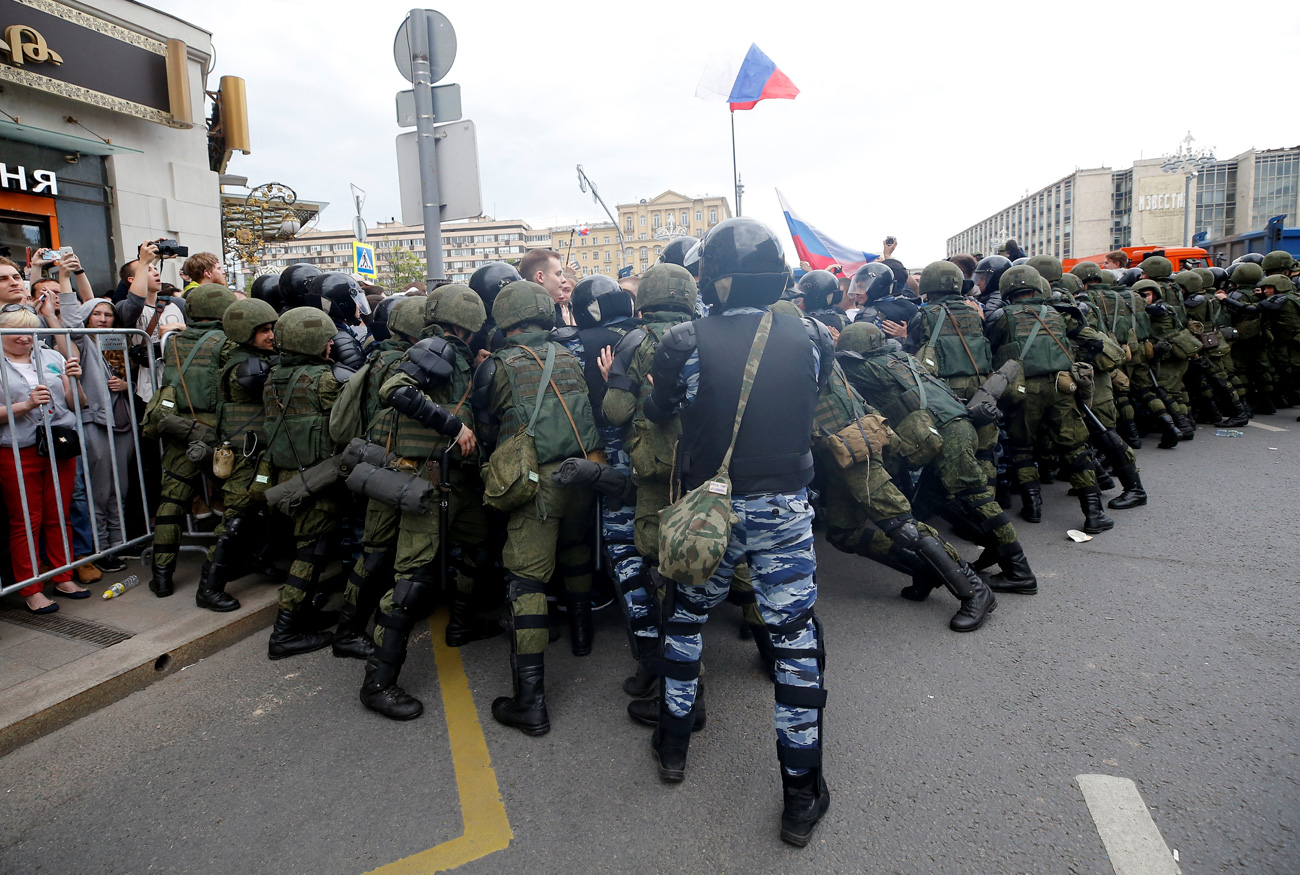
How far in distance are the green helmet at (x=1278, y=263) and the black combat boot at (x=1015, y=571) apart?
9418 millimetres

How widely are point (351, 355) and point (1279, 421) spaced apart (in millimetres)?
11642

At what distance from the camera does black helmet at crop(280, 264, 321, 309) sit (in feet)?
15.6

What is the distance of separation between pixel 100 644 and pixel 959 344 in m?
5.88

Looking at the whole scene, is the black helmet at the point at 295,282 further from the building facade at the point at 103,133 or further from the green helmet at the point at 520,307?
the building facade at the point at 103,133

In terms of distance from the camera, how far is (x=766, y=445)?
2.47 m

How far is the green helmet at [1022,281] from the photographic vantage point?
5.59 metres

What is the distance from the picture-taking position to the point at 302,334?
12.6 ft

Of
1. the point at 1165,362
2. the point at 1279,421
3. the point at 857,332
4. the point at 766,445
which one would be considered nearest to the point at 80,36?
the point at 857,332

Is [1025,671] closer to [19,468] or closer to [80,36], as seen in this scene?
[19,468]

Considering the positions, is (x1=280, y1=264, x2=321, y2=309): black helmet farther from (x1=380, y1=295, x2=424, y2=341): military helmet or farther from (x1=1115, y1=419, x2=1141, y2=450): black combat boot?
(x1=1115, y1=419, x2=1141, y2=450): black combat boot

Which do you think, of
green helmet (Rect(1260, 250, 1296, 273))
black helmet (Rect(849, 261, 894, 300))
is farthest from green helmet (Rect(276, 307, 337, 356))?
green helmet (Rect(1260, 250, 1296, 273))

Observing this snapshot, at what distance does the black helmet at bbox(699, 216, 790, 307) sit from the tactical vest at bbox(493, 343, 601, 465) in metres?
0.99

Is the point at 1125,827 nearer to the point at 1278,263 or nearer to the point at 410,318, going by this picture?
the point at 410,318

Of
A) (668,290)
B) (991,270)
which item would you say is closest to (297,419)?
(668,290)
